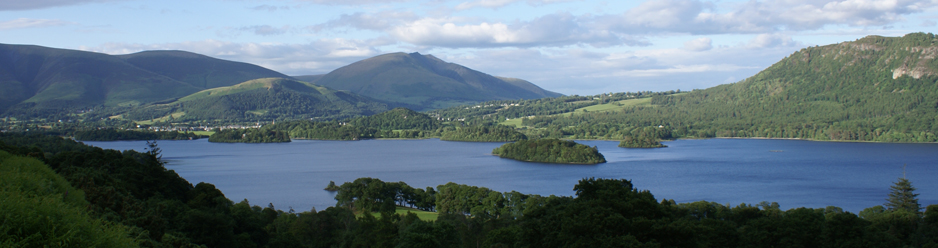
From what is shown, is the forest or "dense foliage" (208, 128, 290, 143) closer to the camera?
the forest

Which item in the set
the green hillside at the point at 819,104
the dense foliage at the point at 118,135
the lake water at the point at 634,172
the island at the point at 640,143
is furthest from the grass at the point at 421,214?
the dense foliage at the point at 118,135

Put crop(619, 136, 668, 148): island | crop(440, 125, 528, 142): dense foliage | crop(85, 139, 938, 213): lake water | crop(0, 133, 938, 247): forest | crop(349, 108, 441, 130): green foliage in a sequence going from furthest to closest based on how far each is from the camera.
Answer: crop(349, 108, 441, 130): green foliage, crop(440, 125, 528, 142): dense foliage, crop(619, 136, 668, 148): island, crop(85, 139, 938, 213): lake water, crop(0, 133, 938, 247): forest

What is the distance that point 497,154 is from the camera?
323 feet

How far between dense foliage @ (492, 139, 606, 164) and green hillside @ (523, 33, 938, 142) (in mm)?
42932

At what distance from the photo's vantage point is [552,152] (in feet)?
293

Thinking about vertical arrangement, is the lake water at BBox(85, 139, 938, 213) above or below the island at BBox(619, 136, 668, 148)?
below

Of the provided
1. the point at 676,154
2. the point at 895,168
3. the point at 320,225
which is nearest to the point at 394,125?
the point at 676,154

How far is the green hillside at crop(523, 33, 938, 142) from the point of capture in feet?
420

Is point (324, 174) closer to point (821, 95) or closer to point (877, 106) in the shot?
point (877, 106)

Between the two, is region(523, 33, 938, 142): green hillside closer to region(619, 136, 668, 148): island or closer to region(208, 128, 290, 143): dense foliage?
region(619, 136, 668, 148): island

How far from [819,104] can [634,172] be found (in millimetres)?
105848

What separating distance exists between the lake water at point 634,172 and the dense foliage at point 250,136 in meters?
26.3

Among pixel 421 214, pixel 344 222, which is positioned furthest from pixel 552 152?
pixel 344 222

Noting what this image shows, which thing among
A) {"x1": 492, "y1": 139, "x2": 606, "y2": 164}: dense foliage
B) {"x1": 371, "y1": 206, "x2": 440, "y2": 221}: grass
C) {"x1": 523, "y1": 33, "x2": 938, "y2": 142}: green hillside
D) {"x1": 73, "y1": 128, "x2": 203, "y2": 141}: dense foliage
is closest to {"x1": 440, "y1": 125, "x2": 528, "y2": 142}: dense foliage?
{"x1": 523, "y1": 33, "x2": 938, "y2": 142}: green hillside
